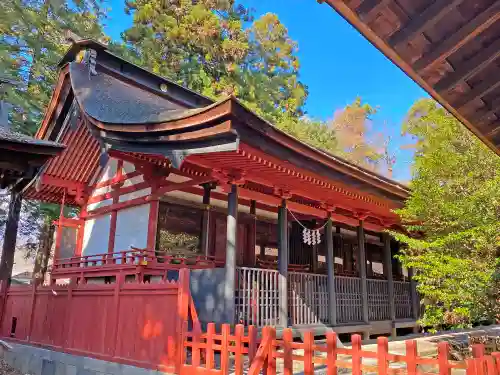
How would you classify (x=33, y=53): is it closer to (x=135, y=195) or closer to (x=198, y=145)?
(x=135, y=195)

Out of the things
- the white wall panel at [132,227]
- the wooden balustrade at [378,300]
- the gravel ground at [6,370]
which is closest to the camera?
the gravel ground at [6,370]

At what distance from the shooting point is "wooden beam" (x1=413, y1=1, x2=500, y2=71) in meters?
2.48

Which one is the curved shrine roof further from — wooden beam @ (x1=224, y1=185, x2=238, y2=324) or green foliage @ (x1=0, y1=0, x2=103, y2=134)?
green foliage @ (x1=0, y1=0, x2=103, y2=134)

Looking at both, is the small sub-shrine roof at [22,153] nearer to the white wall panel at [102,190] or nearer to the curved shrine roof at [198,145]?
the curved shrine roof at [198,145]

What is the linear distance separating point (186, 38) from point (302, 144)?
19.1m

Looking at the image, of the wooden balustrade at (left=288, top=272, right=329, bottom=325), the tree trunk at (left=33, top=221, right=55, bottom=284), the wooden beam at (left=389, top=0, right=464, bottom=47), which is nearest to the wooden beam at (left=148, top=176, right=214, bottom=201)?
the wooden balustrade at (left=288, top=272, right=329, bottom=325)

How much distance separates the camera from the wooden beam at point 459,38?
2.48 m

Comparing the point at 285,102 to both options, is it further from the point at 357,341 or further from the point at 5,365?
the point at 357,341

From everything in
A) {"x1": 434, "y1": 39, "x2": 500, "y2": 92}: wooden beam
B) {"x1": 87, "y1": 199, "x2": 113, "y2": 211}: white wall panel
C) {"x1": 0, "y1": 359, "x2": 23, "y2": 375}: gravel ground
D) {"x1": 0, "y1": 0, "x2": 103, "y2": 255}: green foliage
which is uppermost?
{"x1": 0, "y1": 0, "x2": 103, "y2": 255}: green foliage

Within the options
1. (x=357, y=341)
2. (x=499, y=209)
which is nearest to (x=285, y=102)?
(x=499, y=209)

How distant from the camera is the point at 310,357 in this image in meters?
4.51

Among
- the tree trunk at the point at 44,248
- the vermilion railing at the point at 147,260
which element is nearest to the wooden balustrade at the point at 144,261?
the vermilion railing at the point at 147,260

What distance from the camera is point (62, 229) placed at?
40.3ft

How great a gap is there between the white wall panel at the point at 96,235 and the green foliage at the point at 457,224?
7.55 m
